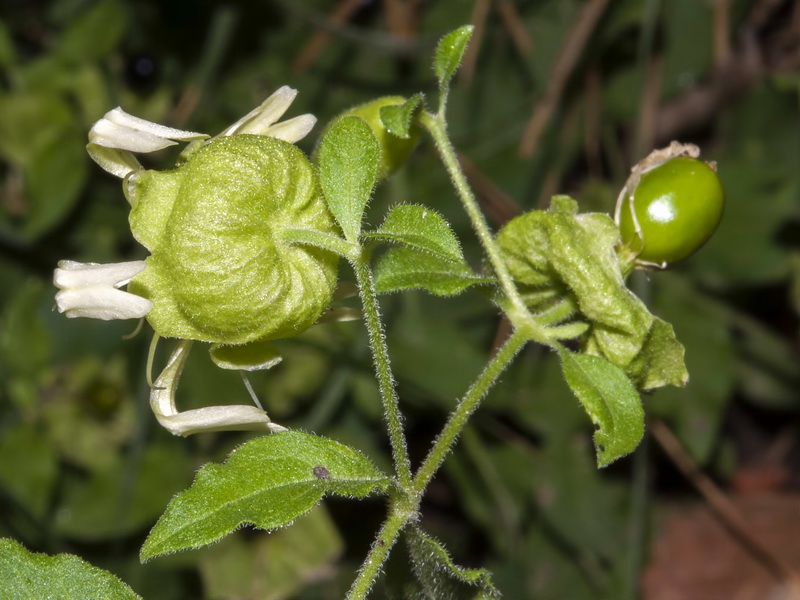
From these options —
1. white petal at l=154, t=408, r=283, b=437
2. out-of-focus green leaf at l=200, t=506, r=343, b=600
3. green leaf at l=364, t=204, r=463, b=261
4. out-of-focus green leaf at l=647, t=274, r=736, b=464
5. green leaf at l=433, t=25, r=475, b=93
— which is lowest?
out-of-focus green leaf at l=200, t=506, r=343, b=600

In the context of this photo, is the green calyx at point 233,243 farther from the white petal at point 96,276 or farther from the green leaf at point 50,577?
the green leaf at point 50,577

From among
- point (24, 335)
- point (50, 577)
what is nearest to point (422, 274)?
point (50, 577)

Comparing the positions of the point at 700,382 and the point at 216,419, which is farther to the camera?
the point at 700,382

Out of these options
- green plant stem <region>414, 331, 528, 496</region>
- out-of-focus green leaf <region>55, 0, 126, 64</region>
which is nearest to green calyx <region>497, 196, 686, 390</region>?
green plant stem <region>414, 331, 528, 496</region>

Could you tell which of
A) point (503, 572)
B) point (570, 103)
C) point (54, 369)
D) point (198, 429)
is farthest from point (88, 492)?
point (570, 103)

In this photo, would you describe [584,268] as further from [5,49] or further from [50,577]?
[5,49]

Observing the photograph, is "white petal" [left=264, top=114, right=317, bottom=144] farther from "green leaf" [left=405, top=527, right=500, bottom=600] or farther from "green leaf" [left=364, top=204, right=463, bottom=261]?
"green leaf" [left=405, top=527, right=500, bottom=600]

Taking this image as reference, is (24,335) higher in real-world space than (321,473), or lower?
lower
